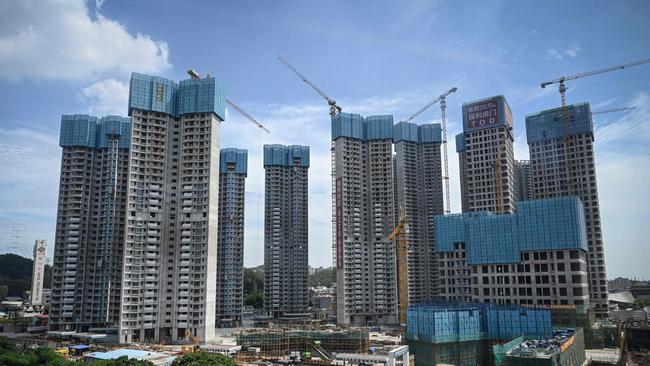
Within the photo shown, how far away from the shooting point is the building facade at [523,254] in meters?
124

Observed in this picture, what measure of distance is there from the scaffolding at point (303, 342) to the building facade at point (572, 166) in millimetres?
99412

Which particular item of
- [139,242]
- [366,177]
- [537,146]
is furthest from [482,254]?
[139,242]

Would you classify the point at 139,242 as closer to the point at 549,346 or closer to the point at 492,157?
the point at 549,346

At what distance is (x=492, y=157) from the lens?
171 meters

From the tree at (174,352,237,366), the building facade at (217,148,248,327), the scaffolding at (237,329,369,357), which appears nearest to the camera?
the tree at (174,352,237,366)

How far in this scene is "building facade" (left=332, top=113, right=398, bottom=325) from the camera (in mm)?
172750

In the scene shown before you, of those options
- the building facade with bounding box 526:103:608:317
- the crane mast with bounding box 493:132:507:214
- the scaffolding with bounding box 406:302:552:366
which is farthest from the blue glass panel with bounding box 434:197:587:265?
the building facade with bounding box 526:103:608:317

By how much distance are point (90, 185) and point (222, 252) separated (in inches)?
2218

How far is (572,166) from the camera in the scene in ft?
589

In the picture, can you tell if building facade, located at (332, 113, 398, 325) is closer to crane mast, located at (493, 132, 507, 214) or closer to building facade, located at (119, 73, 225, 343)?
crane mast, located at (493, 132, 507, 214)

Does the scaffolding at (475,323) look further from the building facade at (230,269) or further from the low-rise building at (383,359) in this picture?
the building facade at (230,269)

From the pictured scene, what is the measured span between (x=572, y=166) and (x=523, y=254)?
67.4 metres

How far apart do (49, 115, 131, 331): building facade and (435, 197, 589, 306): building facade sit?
107 m

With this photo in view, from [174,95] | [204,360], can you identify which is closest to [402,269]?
[174,95]
